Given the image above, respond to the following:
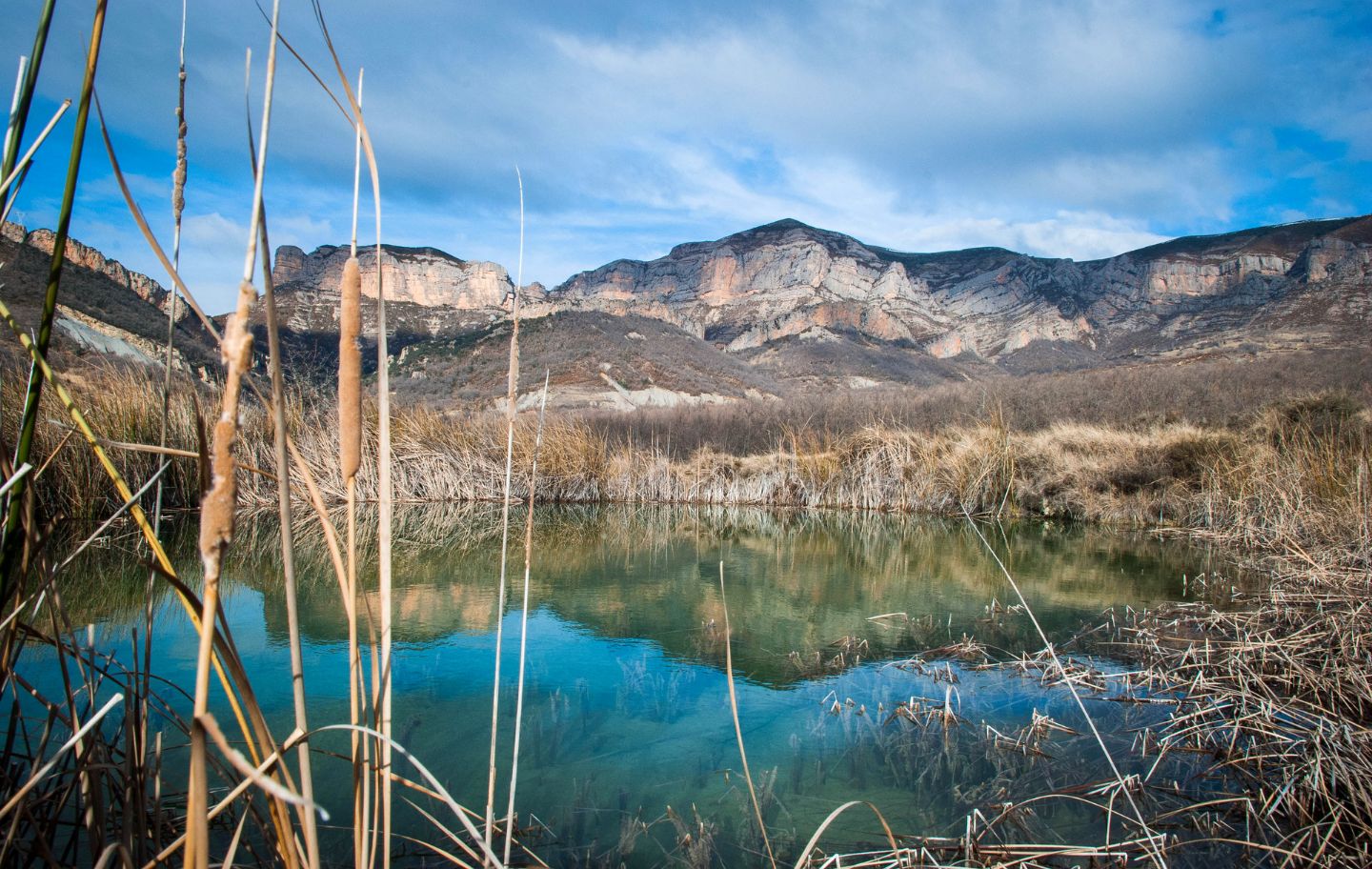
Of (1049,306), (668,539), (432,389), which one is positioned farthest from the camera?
(1049,306)

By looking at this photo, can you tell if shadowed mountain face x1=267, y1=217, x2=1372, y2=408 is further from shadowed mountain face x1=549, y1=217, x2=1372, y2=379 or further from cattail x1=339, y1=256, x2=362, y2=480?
cattail x1=339, y1=256, x2=362, y2=480

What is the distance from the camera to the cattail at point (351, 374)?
0.72m

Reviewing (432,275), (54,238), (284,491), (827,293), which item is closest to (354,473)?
(284,491)

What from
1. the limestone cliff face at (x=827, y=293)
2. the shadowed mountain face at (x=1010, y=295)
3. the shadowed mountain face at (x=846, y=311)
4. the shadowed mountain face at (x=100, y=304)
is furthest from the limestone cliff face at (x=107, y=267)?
the limestone cliff face at (x=827, y=293)

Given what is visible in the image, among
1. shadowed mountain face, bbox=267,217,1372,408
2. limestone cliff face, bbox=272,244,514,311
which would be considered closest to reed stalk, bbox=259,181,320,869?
shadowed mountain face, bbox=267,217,1372,408

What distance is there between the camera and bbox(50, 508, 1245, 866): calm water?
2.41m

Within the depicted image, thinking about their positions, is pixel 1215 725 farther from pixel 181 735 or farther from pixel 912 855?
pixel 181 735

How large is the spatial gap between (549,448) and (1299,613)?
9569 mm

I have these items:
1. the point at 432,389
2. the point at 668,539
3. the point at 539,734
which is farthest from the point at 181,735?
the point at 432,389

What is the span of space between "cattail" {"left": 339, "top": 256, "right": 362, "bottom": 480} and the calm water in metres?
1.82

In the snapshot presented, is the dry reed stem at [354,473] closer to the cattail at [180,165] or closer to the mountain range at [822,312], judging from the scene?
the cattail at [180,165]

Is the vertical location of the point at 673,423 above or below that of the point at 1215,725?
above

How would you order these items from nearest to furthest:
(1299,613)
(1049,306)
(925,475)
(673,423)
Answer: (1299,613) < (925,475) < (673,423) < (1049,306)

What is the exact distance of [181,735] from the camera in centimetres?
264
